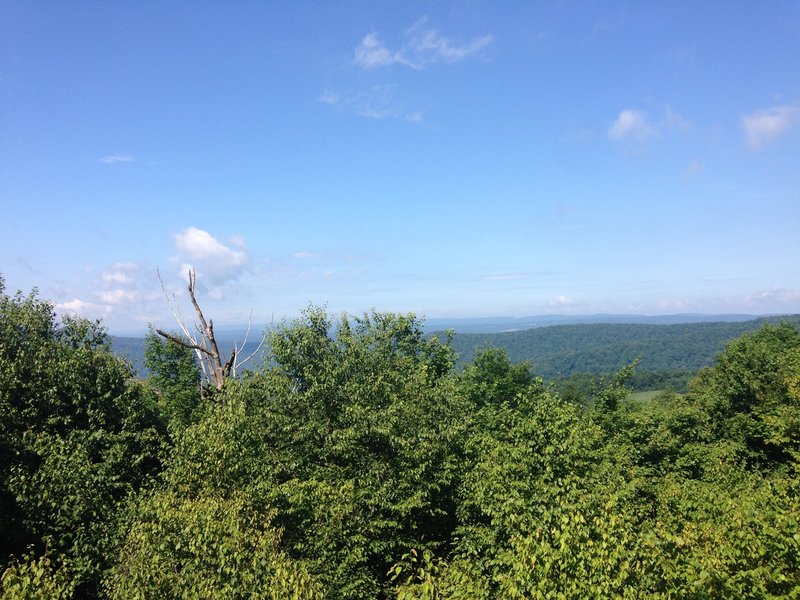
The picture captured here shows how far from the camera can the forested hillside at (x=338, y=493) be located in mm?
11133

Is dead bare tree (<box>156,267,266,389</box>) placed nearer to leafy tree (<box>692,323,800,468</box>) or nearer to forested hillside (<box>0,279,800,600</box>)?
forested hillside (<box>0,279,800,600</box>)

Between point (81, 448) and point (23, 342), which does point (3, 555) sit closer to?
point (81, 448)

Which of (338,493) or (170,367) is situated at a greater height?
(170,367)

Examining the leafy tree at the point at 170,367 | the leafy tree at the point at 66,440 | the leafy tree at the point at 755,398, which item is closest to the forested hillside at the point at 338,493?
the leafy tree at the point at 66,440

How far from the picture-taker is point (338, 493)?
17.9m

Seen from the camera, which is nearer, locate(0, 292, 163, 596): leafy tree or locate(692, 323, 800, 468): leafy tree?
locate(0, 292, 163, 596): leafy tree

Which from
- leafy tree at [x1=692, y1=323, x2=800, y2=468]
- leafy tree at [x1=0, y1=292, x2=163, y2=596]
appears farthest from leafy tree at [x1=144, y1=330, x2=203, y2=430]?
leafy tree at [x1=692, y1=323, x2=800, y2=468]

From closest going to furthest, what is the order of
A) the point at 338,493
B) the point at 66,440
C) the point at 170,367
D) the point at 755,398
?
the point at 338,493 → the point at 66,440 → the point at 170,367 → the point at 755,398

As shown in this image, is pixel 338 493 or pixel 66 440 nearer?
pixel 338 493

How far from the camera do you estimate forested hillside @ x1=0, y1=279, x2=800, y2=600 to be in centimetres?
1113

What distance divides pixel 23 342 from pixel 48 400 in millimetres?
4471

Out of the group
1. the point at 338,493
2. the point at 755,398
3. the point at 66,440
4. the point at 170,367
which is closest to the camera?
the point at 338,493

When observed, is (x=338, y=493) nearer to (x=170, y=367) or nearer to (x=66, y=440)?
(x=66, y=440)

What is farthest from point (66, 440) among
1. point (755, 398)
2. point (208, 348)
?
point (755, 398)
